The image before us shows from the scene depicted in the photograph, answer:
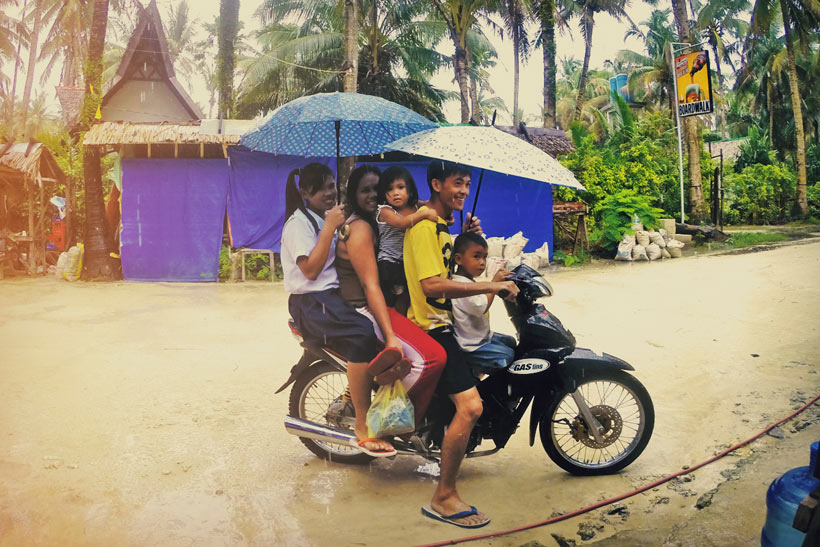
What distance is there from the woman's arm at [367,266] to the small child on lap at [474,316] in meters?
0.33

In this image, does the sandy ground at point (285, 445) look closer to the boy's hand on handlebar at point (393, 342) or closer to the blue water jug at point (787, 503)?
the boy's hand on handlebar at point (393, 342)

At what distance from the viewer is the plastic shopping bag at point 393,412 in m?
3.10

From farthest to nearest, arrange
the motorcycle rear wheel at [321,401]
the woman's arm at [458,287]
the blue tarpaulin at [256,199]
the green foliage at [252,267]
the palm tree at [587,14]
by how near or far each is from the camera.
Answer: the palm tree at [587,14], the blue tarpaulin at [256,199], the green foliage at [252,267], the motorcycle rear wheel at [321,401], the woman's arm at [458,287]

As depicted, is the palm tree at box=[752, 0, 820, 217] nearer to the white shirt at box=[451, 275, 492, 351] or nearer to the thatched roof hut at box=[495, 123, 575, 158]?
the thatched roof hut at box=[495, 123, 575, 158]

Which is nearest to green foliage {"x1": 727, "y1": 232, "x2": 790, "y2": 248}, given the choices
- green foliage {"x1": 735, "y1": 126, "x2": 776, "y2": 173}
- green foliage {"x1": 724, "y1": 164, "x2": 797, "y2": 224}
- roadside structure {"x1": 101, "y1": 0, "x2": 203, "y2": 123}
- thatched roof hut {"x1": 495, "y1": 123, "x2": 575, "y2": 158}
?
thatched roof hut {"x1": 495, "y1": 123, "x2": 575, "y2": 158}

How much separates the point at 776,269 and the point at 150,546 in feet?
31.2

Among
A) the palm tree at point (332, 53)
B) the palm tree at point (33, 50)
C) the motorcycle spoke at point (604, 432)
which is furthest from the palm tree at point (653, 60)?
the motorcycle spoke at point (604, 432)

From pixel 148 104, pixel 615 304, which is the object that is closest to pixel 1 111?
pixel 148 104

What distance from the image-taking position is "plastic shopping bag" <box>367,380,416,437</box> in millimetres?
3096

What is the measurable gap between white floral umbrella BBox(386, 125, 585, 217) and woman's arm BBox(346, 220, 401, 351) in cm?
44

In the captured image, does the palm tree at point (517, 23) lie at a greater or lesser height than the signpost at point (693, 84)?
greater

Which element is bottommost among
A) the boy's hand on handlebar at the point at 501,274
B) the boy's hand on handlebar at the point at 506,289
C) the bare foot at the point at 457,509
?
the bare foot at the point at 457,509

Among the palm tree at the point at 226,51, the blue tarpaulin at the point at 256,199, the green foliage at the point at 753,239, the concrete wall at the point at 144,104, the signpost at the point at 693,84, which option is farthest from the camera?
the concrete wall at the point at 144,104

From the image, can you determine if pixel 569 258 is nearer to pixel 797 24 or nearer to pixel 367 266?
pixel 367 266
